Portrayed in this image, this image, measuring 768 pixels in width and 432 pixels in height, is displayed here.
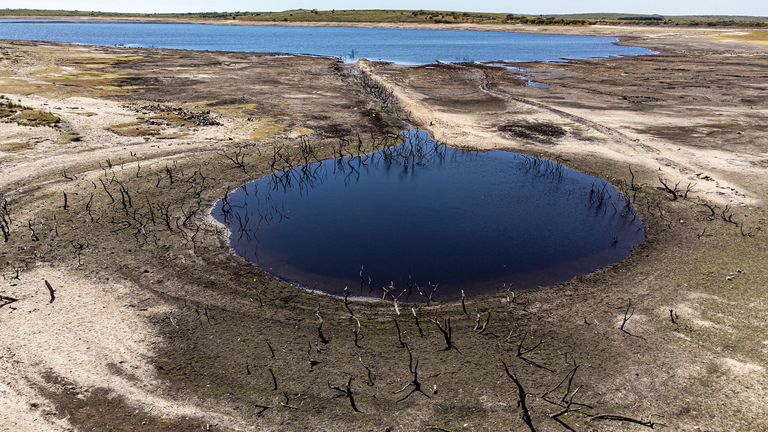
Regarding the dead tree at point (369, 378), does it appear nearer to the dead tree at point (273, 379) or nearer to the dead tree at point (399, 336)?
the dead tree at point (399, 336)

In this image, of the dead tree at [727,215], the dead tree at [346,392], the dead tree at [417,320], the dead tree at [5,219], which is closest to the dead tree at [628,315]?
the dead tree at [417,320]

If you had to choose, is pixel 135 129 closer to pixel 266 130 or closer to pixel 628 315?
pixel 266 130

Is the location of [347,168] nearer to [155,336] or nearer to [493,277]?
[493,277]

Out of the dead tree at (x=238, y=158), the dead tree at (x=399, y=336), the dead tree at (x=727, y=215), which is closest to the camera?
the dead tree at (x=399, y=336)

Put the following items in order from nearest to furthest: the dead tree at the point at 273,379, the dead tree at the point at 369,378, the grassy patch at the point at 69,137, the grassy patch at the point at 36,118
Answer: the dead tree at the point at 273,379
the dead tree at the point at 369,378
the grassy patch at the point at 69,137
the grassy patch at the point at 36,118

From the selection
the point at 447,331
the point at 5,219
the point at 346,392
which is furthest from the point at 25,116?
the point at 447,331
